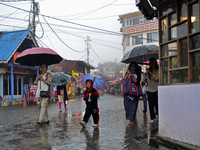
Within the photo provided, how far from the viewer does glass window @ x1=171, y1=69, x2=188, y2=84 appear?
4477 millimetres

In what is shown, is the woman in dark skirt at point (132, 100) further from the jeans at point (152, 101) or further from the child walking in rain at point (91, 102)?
the child walking in rain at point (91, 102)

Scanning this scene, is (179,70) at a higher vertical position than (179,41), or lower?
lower

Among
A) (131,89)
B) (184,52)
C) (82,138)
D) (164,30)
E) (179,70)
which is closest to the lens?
(184,52)

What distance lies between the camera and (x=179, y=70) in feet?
15.4

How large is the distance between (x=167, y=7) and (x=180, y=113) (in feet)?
7.78

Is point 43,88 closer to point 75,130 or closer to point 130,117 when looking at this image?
point 75,130

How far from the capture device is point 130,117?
717 cm

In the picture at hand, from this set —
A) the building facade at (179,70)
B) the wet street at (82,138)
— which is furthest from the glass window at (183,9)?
the wet street at (82,138)

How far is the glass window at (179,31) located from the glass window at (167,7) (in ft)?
1.54

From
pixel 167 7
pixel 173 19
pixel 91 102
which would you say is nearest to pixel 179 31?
pixel 173 19

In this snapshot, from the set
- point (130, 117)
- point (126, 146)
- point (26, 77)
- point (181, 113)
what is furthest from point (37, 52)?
point (26, 77)

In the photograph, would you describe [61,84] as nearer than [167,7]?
No

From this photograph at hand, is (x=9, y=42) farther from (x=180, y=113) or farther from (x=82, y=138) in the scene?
(x=180, y=113)

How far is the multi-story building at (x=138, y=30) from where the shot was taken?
35.2 metres
